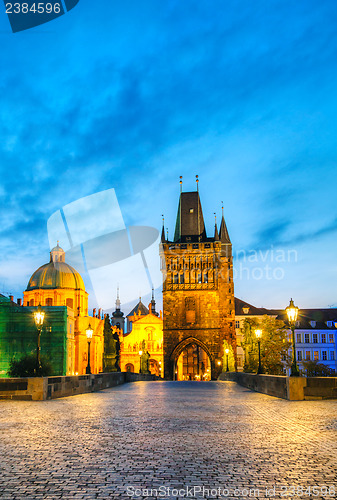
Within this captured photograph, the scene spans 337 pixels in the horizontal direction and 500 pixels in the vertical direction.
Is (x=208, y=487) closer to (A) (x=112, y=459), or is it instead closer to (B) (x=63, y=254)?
(A) (x=112, y=459)

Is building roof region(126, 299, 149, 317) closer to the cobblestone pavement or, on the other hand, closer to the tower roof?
the tower roof

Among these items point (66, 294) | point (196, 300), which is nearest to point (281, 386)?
point (196, 300)

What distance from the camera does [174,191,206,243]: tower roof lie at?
82.1m

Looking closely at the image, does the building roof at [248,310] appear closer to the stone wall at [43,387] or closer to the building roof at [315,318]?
the building roof at [315,318]

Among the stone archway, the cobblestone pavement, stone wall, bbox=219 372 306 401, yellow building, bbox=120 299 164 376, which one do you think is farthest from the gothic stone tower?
the cobblestone pavement

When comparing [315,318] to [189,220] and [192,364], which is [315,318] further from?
[192,364]

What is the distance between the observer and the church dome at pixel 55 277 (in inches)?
3605

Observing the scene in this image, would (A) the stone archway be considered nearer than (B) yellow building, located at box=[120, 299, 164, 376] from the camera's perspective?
Yes

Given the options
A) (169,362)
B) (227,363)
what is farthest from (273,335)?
(169,362)

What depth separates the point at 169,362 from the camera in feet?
240

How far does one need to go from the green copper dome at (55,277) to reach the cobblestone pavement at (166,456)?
8241cm

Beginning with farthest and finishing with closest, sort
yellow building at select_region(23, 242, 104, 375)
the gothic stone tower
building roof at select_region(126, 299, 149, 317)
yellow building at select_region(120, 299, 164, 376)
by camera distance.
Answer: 1. building roof at select_region(126, 299, 149, 317)
2. yellow building at select_region(120, 299, 164, 376)
3. yellow building at select_region(23, 242, 104, 375)
4. the gothic stone tower

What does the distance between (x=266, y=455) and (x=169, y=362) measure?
223 feet

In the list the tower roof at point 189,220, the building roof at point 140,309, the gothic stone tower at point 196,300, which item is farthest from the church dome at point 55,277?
the building roof at point 140,309
